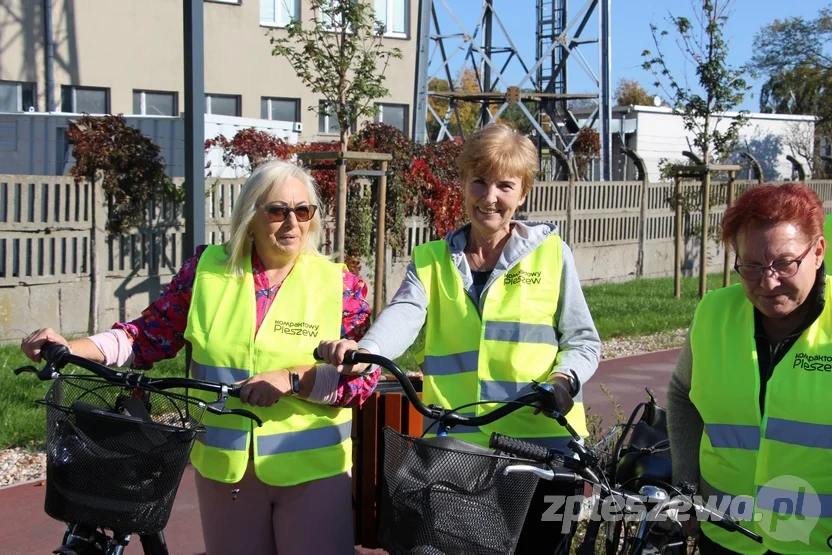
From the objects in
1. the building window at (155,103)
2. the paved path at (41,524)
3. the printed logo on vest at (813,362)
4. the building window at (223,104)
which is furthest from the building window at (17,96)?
the printed logo on vest at (813,362)

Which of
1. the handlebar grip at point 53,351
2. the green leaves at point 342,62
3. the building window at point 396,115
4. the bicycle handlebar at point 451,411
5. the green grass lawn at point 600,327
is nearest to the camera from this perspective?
the bicycle handlebar at point 451,411

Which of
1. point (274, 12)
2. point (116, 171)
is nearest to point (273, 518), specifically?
point (116, 171)

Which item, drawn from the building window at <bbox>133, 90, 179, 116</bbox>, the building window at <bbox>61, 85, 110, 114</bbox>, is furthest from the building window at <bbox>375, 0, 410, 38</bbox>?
the building window at <bbox>61, 85, 110, 114</bbox>

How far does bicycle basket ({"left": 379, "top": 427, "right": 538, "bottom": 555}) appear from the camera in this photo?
2.49 meters

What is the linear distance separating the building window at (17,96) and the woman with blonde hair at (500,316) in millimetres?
19270

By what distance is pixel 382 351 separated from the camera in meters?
3.21

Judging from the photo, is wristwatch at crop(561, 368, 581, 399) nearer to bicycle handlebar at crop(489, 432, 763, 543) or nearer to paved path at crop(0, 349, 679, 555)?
bicycle handlebar at crop(489, 432, 763, 543)

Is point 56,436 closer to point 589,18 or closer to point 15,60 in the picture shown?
point 15,60

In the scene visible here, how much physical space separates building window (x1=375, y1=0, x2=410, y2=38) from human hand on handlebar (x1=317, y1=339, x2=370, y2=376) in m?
23.6

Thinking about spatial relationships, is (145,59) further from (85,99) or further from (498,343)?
(498,343)

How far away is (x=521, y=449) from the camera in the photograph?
8.46ft

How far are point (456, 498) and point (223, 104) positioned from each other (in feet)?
73.5

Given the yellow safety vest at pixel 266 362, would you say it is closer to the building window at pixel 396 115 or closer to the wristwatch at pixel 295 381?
the wristwatch at pixel 295 381

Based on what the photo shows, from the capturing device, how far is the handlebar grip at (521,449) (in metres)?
2.57
